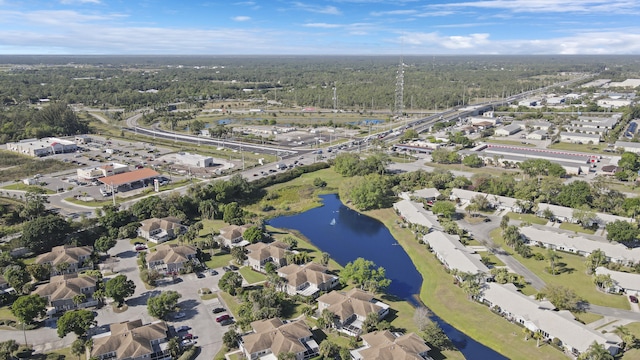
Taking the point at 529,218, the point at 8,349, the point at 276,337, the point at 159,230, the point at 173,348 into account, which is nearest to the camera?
the point at 8,349

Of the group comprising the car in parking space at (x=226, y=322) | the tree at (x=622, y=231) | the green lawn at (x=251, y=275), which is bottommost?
the car in parking space at (x=226, y=322)

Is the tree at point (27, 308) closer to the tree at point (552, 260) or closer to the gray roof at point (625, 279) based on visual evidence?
the tree at point (552, 260)

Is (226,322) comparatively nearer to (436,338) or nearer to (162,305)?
(162,305)

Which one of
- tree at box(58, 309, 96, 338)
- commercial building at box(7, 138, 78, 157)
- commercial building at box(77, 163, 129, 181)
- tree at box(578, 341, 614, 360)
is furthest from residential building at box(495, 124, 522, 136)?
tree at box(58, 309, 96, 338)

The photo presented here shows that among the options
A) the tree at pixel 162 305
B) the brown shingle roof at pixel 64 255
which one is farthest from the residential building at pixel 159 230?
the tree at pixel 162 305

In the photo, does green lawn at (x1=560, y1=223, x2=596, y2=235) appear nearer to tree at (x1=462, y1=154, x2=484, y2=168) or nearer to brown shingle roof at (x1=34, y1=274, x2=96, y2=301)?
tree at (x1=462, y1=154, x2=484, y2=168)

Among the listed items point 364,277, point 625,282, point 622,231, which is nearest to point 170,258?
point 364,277

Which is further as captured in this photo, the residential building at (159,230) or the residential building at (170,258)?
the residential building at (159,230)
